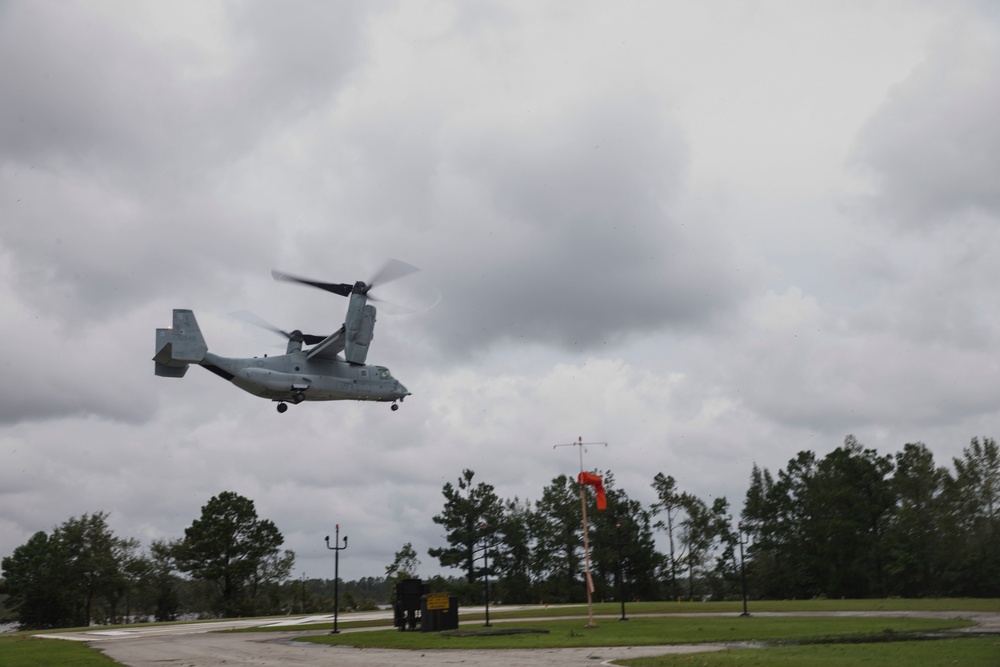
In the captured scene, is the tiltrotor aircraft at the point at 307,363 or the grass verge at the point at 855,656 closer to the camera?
the grass verge at the point at 855,656

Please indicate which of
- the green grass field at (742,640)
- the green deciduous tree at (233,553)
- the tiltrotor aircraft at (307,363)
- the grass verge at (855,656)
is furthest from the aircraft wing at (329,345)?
the green deciduous tree at (233,553)

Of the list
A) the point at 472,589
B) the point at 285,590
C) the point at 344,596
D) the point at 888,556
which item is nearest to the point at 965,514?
the point at 888,556

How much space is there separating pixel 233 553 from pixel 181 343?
54691mm

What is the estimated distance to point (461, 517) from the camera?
326 ft

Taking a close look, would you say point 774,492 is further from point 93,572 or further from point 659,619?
point 93,572

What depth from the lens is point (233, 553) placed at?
9375 cm

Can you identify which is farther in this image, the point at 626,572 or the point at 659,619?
the point at 626,572

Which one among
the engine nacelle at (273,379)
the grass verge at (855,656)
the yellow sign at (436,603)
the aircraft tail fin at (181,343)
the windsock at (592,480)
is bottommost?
the grass verge at (855,656)

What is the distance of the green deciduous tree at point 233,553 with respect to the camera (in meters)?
91.6

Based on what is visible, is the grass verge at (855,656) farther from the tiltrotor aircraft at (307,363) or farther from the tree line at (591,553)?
the tree line at (591,553)

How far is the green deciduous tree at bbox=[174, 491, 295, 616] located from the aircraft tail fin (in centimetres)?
5145

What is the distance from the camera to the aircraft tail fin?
150ft

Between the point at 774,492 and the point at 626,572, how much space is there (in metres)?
21.3

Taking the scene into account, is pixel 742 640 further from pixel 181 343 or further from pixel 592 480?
pixel 181 343
